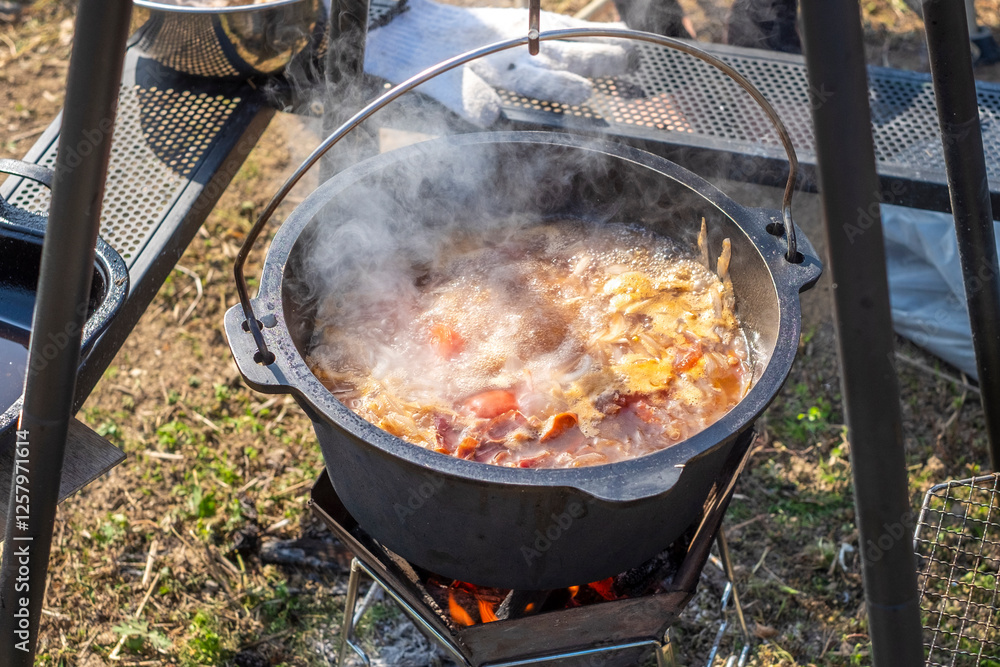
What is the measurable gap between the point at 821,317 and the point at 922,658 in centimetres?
276

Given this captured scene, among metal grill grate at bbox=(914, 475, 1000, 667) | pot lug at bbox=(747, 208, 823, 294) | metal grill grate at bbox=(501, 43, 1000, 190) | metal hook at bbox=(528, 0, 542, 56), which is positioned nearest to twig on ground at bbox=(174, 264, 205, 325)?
metal grill grate at bbox=(501, 43, 1000, 190)

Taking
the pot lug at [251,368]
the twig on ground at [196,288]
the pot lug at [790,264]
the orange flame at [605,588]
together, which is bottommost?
the twig on ground at [196,288]

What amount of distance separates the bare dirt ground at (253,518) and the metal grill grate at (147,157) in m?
1.07

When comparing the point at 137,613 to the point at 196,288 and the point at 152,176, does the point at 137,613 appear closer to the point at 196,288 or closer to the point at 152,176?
the point at 152,176

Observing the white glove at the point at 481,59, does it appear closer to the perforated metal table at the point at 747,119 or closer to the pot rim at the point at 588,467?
the perforated metal table at the point at 747,119

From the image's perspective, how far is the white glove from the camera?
136 inches

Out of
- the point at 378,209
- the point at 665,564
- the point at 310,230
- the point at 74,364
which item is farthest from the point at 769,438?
the point at 74,364

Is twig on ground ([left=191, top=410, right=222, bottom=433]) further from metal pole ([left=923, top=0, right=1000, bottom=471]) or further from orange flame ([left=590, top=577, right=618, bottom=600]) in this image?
metal pole ([left=923, top=0, right=1000, bottom=471])

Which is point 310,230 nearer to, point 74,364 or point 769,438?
point 74,364

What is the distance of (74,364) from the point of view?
1.73 meters

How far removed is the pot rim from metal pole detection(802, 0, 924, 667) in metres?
0.33

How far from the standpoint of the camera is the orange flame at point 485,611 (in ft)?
7.66

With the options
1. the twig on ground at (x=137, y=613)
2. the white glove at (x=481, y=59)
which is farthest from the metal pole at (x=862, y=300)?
the twig on ground at (x=137, y=613)

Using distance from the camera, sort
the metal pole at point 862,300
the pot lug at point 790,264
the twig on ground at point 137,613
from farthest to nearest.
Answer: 1. the twig on ground at point 137,613
2. the pot lug at point 790,264
3. the metal pole at point 862,300
